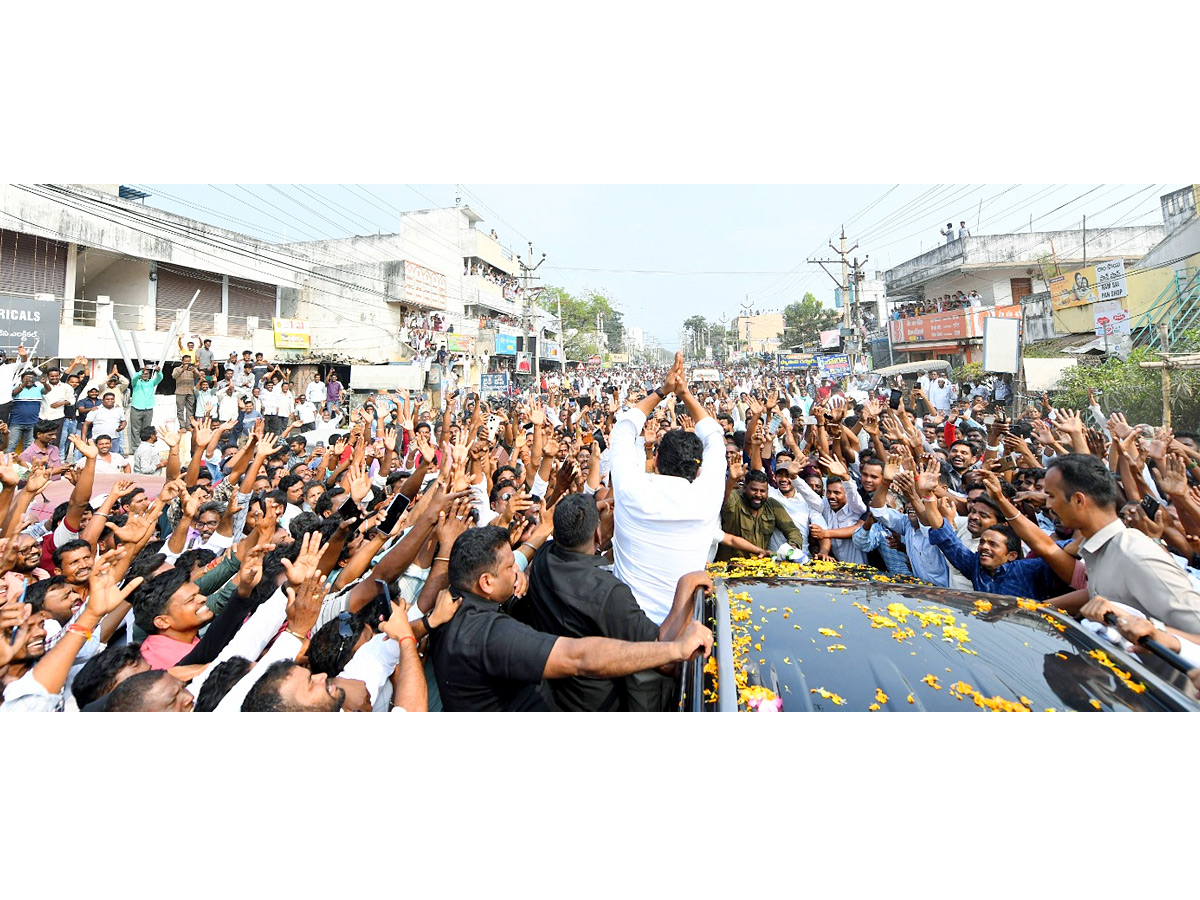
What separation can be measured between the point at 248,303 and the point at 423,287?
397 inches

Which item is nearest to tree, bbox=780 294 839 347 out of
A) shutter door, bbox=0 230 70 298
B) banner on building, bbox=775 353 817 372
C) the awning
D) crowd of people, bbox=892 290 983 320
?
banner on building, bbox=775 353 817 372

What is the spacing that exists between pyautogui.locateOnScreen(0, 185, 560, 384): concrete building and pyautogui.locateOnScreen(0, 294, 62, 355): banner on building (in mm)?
233

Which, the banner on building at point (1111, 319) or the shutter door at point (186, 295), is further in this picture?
→ the shutter door at point (186, 295)

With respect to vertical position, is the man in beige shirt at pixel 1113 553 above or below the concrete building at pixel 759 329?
below

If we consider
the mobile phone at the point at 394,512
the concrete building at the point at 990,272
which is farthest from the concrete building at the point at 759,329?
the mobile phone at the point at 394,512

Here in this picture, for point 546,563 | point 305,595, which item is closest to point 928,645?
point 546,563

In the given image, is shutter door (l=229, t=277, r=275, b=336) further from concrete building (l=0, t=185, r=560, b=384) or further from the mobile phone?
the mobile phone

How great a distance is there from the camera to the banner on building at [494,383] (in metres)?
25.5

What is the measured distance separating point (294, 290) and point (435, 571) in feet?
89.6

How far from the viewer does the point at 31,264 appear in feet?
54.5

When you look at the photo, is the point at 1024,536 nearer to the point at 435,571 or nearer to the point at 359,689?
the point at 435,571

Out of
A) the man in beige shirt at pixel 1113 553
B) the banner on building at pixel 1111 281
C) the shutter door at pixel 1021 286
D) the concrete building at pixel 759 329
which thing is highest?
the concrete building at pixel 759 329

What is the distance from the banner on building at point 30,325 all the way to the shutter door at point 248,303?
859 centimetres

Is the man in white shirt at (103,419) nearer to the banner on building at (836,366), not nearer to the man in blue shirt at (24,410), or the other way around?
the man in blue shirt at (24,410)
